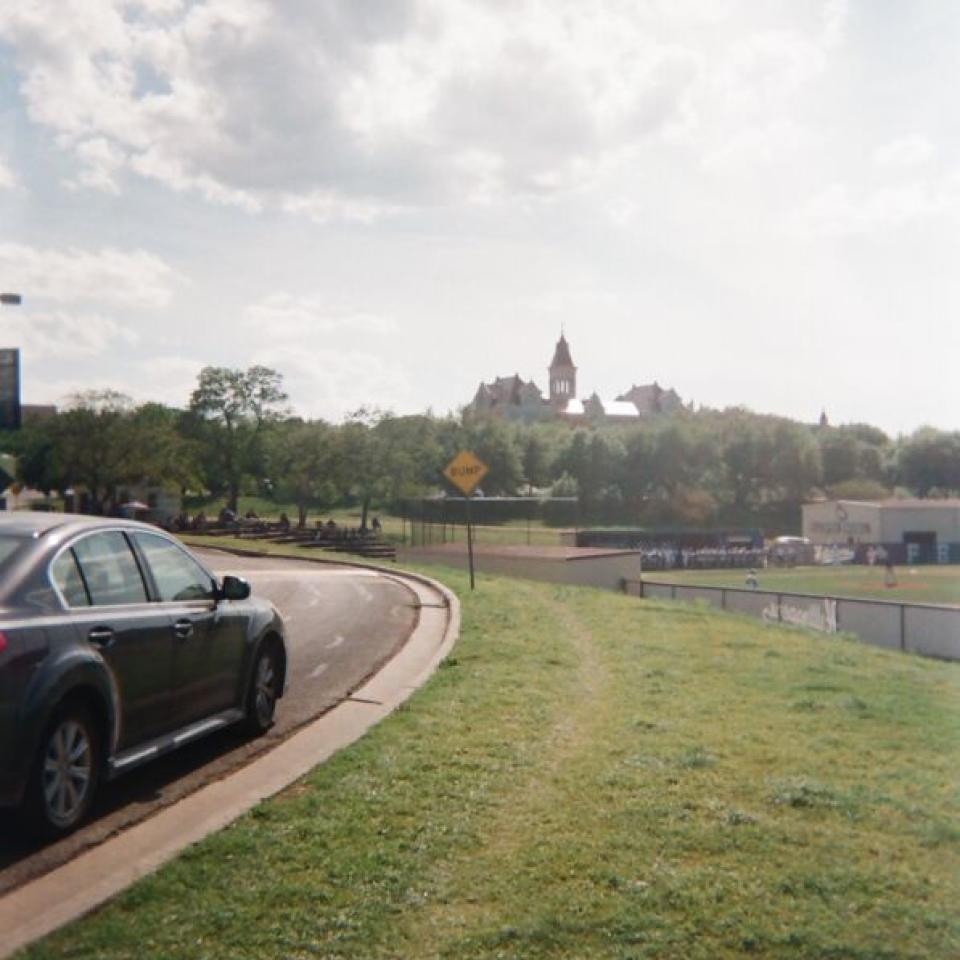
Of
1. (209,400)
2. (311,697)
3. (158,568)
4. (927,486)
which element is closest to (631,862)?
(158,568)

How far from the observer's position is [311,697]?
32.8ft

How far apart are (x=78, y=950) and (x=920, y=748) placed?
19.3ft

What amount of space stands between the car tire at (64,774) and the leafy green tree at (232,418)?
64.7 metres

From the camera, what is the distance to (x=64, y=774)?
5602 mm

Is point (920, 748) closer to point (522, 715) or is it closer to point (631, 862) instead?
point (522, 715)

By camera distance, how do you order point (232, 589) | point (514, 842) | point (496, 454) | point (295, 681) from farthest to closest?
point (496, 454)
point (295, 681)
point (232, 589)
point (514, 842)

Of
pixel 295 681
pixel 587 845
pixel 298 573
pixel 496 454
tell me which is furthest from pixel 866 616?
pixel 496 454

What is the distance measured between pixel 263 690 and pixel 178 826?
102 inches

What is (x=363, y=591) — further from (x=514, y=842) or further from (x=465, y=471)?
(x=514, y=842)

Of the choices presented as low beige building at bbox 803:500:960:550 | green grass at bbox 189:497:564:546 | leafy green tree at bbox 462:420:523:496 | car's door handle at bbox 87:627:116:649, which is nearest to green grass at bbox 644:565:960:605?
low beige building at bbox 803:500:960:550

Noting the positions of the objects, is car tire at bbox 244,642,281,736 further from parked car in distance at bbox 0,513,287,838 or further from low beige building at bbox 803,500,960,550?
low beige building at bbox 803,500,960,550

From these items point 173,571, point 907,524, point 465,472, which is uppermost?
point 465,472

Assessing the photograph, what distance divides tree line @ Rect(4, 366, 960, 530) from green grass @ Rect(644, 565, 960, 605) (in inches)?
655

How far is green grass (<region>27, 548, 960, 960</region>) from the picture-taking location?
4.25m
